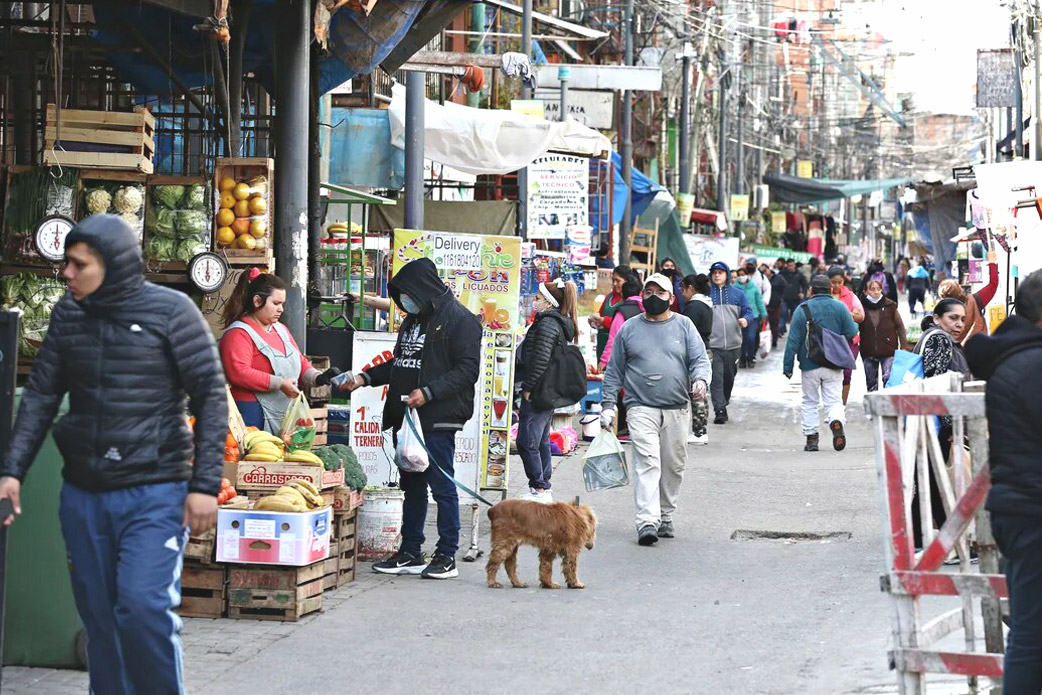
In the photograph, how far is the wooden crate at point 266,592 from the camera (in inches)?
326

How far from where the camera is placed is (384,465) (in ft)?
37.0

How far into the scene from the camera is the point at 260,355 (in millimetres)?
9398

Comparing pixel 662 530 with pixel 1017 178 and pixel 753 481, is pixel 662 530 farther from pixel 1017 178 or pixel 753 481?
pixel 1017 178

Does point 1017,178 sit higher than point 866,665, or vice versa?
point 1017,178

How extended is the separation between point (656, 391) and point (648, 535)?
3.37 ft

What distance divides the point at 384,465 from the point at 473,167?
5.97 meters

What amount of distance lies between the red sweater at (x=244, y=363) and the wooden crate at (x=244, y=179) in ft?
3.30

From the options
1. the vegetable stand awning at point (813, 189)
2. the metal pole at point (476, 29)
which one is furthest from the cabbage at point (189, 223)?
the vegetable stand awning at point (813, 189)

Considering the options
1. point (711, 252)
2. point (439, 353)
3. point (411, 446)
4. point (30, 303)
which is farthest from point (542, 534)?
point (711, 252)

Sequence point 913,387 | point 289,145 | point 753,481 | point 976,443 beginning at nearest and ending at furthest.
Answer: point 976,443, point 913,387, point 289,145, point 753,481

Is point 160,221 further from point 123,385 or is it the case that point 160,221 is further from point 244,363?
point 123,385

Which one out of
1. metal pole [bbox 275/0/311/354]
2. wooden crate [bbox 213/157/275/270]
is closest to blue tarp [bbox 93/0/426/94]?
metal pole [bbox 275/0/311/354]

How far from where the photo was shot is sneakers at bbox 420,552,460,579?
9727 mm

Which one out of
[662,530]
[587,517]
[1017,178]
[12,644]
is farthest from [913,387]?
[1017,178]
